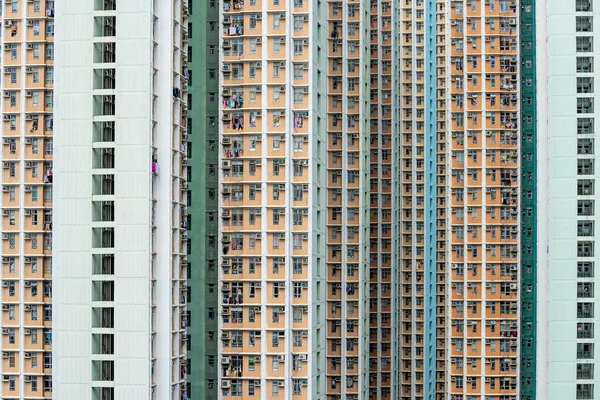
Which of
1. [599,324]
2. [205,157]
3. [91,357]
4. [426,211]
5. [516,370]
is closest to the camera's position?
[91,357]

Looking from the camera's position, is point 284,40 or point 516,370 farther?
point 516,370

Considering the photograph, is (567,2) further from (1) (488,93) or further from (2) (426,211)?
(2) (426,211)

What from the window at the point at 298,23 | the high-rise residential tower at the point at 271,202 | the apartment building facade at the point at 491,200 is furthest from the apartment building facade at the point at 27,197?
the apartment building facade at the point at 491,200

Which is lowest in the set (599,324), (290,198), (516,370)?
(516,370)

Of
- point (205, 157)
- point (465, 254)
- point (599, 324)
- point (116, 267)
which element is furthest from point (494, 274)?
point (116, 267)

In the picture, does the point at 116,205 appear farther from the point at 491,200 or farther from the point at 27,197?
the point at 491,200

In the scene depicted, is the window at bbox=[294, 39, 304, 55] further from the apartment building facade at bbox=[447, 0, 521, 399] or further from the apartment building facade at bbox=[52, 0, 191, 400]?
the apartment building facade at bbox=[447, 0, 521, 399]
